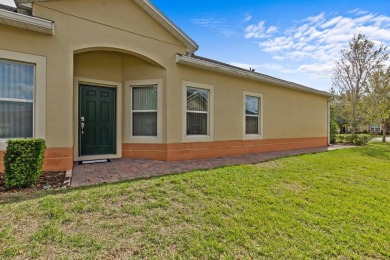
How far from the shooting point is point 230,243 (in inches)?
104

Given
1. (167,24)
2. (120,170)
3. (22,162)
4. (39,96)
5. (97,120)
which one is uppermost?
(167,24)

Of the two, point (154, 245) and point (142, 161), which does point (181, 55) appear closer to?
point (142, 161)

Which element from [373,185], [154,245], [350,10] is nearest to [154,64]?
[154,245]

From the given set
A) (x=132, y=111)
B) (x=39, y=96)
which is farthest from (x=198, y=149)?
(x=39, y=96)

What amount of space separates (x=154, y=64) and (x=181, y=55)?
930 mm

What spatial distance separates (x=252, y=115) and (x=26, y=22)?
26.3ft

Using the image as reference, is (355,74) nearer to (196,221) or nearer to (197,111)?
(197,111)

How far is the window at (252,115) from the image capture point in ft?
30.4

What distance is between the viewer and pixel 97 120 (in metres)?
6.92

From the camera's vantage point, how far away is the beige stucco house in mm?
4980

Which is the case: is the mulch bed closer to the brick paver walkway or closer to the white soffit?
the brick paver walkway

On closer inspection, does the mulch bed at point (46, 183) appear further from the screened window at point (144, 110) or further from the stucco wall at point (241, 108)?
the stucco wall at point (241, 108)

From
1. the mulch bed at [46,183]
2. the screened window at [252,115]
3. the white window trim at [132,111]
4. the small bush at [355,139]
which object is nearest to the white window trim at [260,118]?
the screened window at [252,115]

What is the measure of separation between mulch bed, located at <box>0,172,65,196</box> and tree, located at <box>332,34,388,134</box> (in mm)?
18667
